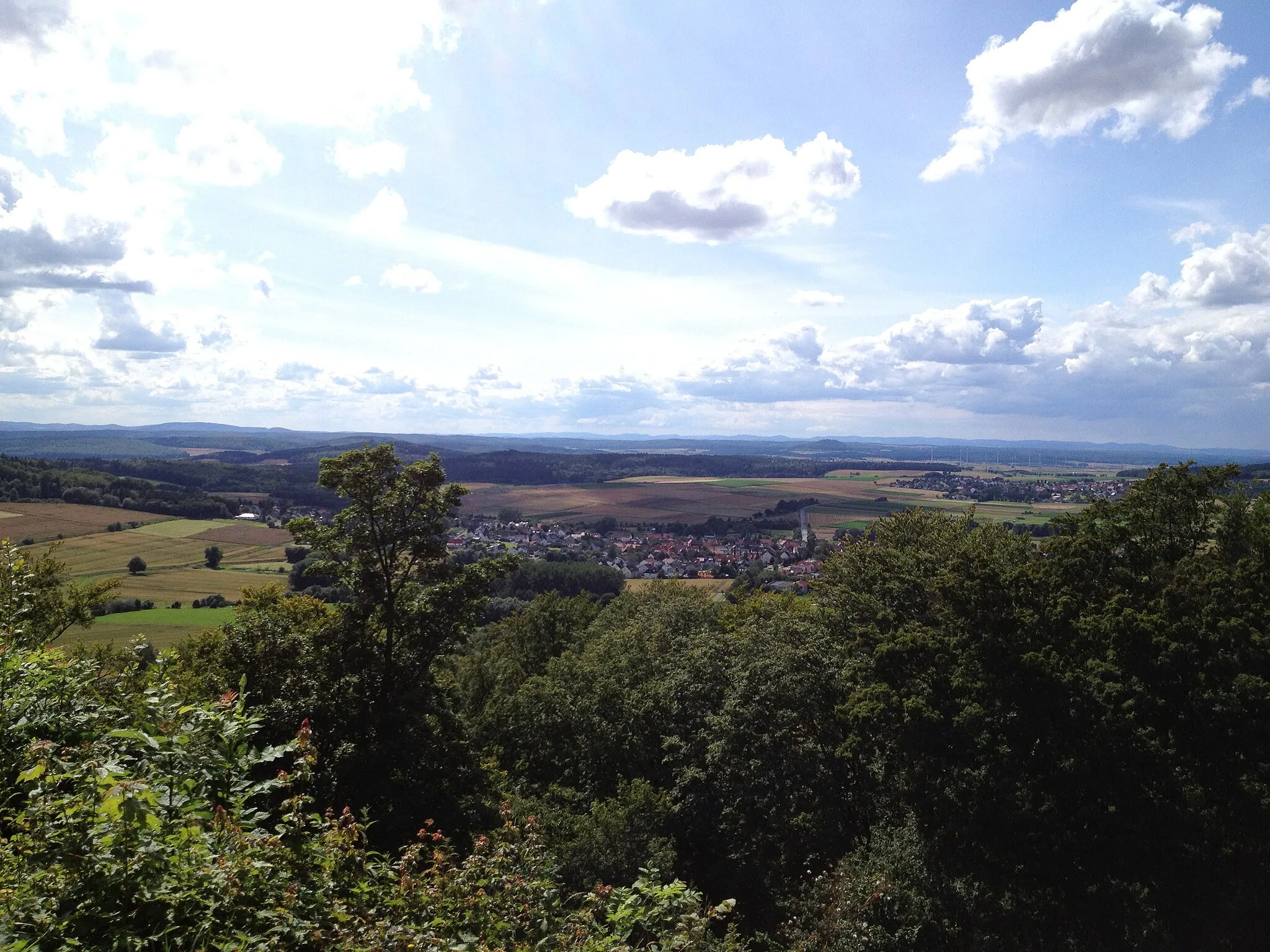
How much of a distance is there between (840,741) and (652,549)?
7282 cm

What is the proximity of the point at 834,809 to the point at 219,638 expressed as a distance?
928 inches

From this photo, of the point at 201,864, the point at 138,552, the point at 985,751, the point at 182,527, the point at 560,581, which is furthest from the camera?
A: the point at 182,527

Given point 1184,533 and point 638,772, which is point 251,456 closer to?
point 638,772

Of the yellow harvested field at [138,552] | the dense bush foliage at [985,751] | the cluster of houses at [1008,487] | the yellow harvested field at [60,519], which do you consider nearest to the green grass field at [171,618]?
the yellow harvested field at [138,552]

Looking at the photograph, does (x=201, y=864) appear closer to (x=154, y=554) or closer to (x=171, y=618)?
(x=171, y=618)

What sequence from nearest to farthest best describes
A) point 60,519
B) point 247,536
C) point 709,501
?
point 60,519
point 247,536
point 709,501

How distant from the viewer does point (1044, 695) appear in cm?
1603

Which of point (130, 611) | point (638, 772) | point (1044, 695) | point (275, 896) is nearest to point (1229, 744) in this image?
point (1044, 695)

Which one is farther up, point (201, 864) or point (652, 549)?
point (201, 864)

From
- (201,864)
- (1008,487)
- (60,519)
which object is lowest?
(60,519)

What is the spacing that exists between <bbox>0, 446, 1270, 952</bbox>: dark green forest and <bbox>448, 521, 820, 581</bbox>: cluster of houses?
4701 cm

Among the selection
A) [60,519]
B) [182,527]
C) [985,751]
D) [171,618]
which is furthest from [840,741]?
[182,527]

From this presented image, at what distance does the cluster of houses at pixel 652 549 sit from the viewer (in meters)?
76.6

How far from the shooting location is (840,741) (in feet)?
67.3
